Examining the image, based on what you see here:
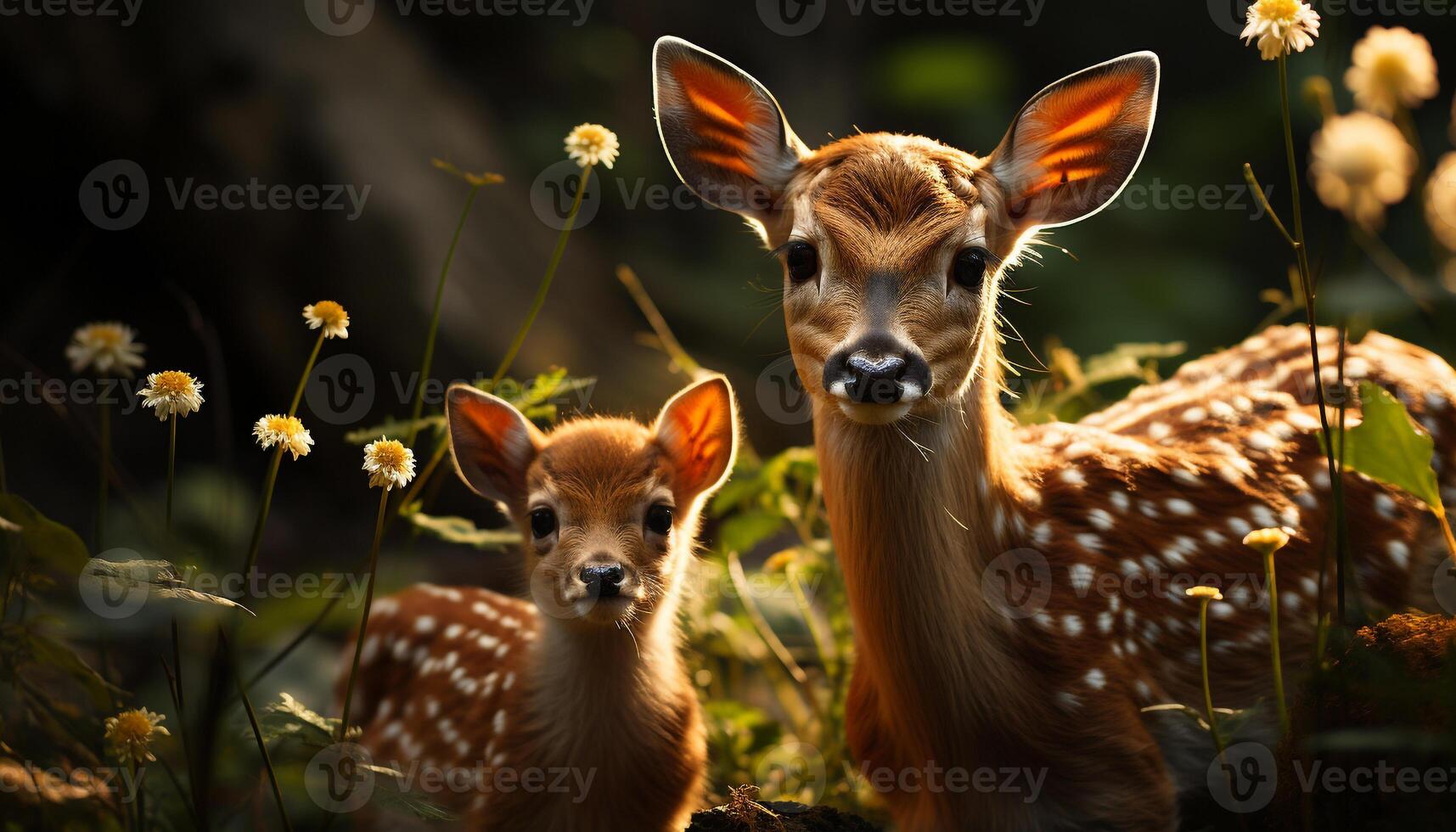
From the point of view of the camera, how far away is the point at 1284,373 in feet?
12.2

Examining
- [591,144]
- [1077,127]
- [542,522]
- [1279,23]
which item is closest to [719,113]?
[591,144]

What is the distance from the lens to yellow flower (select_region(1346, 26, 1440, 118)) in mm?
2193

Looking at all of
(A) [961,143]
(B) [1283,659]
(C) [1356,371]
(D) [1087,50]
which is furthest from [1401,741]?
(D) [1087,50]

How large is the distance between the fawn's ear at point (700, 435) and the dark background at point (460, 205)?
41.7 inches

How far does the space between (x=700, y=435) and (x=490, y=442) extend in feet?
1.88

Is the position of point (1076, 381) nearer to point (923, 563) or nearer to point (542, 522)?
point (923, 563)

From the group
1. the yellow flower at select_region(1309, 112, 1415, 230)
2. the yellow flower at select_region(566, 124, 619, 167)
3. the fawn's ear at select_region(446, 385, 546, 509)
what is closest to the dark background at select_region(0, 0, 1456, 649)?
Result: the fawn's ear at select_region(446, 385, 546, 509)

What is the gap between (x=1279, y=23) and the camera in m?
2.37

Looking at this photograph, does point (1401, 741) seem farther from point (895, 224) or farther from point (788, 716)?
point (788, 716)

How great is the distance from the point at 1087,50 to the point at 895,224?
5.49 meters

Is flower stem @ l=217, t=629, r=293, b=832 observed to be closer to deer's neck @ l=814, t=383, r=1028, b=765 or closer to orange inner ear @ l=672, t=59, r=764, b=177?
deer's neck @ l=814, t=383, r=1028, b=765

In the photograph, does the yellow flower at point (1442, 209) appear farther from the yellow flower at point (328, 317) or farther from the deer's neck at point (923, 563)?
the yellow flower at point (328, 317)

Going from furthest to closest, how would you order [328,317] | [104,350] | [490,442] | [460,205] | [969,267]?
[460,205] → [490,442] → [969,267] → [328,317] → [104,350]

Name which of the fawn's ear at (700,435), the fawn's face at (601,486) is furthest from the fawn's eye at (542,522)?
the fawn's ear at (700,435)
